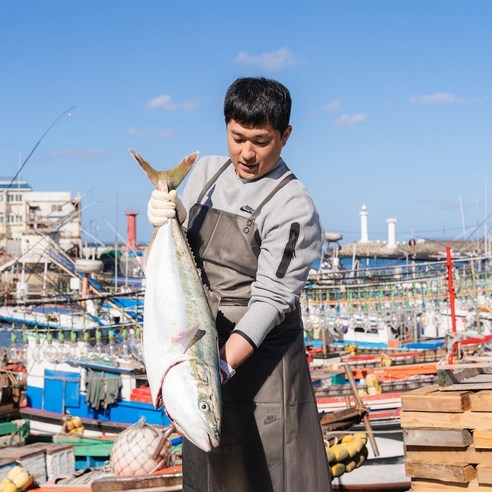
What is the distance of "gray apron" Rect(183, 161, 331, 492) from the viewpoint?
110 inches

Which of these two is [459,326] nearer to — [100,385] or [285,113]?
[100,385]

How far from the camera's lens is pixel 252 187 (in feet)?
9.50

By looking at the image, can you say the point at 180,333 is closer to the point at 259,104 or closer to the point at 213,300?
the point at 213,300

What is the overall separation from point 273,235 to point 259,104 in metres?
0.47

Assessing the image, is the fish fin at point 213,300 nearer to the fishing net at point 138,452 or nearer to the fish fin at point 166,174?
the fish fin at point 166,174

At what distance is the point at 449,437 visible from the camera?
4016mm

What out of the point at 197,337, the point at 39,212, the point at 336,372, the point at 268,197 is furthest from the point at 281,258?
the point at 39,212

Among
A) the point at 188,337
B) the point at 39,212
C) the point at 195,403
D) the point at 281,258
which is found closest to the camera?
the point at 195,403

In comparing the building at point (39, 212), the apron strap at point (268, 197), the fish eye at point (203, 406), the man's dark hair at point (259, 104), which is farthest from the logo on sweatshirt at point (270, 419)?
the building at point (39, 212)

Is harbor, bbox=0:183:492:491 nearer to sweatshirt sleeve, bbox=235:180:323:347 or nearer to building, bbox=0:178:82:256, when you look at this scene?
sweatshirt sleeve, bbox=235:180:323:347

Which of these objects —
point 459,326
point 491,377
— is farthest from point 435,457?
point 459,326

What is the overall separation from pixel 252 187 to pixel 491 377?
7.98 ft

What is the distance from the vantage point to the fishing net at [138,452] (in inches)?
243

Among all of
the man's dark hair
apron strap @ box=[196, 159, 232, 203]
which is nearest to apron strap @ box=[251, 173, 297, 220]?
the man's dark hair
